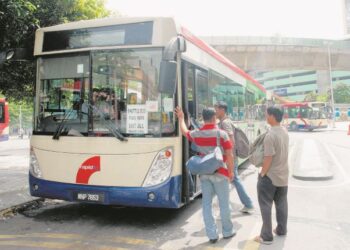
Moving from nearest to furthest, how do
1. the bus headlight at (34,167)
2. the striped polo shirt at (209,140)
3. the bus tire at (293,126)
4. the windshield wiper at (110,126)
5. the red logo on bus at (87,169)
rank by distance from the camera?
the striped polo shirt at (209,140) → the windshield wiper at (110,126) → the red logo on bus at (87,169) → the bus headlight at (34,167) → the bus tire at (293,126)

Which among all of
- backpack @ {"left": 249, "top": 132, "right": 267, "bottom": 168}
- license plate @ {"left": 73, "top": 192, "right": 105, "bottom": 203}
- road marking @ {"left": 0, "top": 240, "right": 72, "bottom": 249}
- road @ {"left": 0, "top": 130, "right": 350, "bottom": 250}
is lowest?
road marking @ {"left": 0, "top": 240, "right": 72, "bottom": 249}

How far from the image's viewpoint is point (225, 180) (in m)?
5.13

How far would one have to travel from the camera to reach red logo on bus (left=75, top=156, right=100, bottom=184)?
5.80m

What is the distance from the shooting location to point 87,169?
5.85 metres

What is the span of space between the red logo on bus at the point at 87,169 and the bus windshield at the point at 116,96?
38 cm

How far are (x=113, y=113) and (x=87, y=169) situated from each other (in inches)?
35.3

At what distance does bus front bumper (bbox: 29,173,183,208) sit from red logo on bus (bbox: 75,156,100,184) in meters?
0.09

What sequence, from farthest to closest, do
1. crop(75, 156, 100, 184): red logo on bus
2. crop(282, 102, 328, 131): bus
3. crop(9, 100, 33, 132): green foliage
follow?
crop(9, 100, 33, 132): green foliage < crop(282, 102, 328, 131): bus < crop(75, 156, 100, 184): red logo on bus

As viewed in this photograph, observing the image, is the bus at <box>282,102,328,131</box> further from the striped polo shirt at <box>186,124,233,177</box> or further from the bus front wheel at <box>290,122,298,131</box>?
the striped polo shirt at <box>186,124,233,177</box>

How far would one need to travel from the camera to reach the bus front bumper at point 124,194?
18.2 feet

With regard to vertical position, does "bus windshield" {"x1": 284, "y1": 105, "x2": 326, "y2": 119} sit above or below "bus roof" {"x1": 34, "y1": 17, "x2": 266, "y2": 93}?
below

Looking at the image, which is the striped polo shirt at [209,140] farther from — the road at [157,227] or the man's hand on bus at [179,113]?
the road at [157,227]

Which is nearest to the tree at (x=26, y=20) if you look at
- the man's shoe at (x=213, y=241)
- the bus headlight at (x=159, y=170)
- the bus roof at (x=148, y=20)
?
the bus roof at (x=148, y=20)

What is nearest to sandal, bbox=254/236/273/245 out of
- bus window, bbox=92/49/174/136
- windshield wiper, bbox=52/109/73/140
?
bus window, bbox=92/49/174/136
